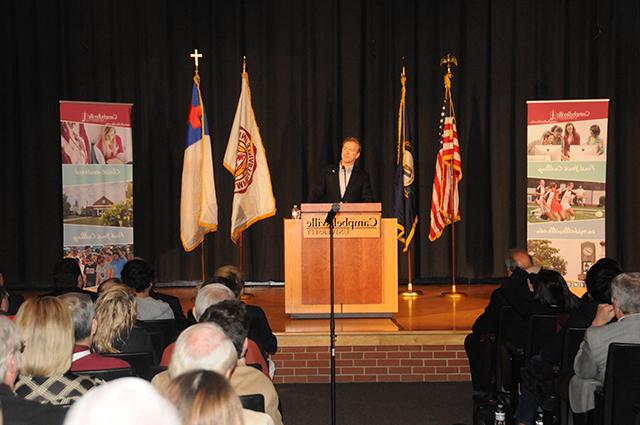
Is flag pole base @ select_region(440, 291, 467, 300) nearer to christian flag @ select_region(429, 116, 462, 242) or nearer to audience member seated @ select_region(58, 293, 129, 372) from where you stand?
christian flag @ select_region(429, 116, 462, 242)

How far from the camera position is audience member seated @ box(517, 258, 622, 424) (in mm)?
4465

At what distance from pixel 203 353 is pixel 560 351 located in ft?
9.24

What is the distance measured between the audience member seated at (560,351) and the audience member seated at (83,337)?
2.37 m

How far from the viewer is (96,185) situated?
31.1 feet

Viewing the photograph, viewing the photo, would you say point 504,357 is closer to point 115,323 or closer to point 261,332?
point 261,332

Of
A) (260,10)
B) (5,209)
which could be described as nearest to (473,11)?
(260,10)

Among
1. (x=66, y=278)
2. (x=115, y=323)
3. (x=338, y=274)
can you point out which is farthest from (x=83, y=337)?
(x=338, y=274)

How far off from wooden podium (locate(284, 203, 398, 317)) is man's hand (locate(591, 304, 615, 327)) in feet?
10.2

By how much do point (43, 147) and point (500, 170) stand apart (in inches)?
235

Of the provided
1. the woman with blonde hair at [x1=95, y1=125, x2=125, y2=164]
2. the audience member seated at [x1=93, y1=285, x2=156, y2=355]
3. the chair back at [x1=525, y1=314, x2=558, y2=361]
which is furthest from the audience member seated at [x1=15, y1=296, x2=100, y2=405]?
the woman with blonde hair at [x1=95, y1=125, x2=125, y2=164]

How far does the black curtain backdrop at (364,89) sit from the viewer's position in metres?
11.0

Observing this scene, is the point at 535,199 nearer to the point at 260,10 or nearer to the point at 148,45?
the point at 260,10

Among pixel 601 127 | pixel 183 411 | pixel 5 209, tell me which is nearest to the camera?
pixel 183 411

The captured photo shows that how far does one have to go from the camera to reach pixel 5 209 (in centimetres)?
1078
